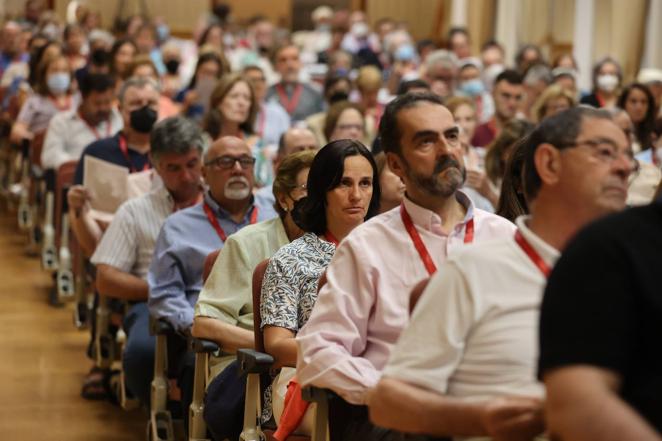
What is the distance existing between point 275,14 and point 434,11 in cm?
355

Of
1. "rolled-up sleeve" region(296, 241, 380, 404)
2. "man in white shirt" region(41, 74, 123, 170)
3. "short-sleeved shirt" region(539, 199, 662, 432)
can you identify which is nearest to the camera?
"short-sleeved shirt" region(539, 199, 662, 432)

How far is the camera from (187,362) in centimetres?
517

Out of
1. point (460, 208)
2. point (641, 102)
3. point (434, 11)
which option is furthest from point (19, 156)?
point (434, 11)

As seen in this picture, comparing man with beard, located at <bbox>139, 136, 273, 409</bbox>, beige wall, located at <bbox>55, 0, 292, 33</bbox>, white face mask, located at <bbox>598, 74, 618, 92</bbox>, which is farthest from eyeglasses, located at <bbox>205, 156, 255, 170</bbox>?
beige wall, located at <bbox>55, 0, 292, 33</bbox>

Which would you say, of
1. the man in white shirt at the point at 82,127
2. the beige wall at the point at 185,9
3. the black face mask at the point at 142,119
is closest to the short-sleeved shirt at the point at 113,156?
the black face mask at the point at 142,119

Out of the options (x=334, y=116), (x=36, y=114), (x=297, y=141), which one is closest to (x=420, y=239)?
(x=297, y=141)

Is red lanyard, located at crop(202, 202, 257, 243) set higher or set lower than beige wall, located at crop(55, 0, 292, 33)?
higher

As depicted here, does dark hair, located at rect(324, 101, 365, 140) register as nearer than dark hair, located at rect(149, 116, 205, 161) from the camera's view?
No

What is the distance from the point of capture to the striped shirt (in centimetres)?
591

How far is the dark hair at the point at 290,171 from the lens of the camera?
4648 mm

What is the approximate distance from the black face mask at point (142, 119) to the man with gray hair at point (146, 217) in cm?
127

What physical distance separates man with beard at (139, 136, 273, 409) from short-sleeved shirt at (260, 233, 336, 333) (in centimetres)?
120

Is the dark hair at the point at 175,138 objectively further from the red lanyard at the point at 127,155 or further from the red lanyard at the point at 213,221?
the red lanyard at the point at 127,155

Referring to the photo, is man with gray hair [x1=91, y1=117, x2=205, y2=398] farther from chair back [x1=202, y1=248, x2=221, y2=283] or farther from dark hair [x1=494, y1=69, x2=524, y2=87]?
dark hair [x1=494, y1=69, x2=524, y2=87]
